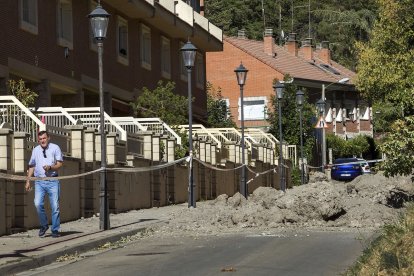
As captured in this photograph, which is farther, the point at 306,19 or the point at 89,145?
the point at 306,19

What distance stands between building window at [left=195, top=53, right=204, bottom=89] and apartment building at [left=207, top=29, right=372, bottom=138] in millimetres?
16401

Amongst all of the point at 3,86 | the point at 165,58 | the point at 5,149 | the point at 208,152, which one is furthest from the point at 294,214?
the point at 165,58

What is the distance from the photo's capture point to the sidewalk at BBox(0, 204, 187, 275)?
49.0 ft

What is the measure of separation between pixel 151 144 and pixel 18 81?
395 cm

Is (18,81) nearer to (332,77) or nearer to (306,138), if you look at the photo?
(306,138)

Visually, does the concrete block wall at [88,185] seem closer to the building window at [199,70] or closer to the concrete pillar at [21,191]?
the concrete pillar at [21,191]

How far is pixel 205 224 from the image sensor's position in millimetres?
22312

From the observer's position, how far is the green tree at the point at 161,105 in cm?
4019

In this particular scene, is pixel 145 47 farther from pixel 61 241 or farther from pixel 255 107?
pixel 255 107

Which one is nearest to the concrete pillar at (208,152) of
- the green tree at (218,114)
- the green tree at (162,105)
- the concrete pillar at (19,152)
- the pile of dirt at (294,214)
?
the green tree at (162,105)

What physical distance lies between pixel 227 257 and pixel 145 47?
29527 mm

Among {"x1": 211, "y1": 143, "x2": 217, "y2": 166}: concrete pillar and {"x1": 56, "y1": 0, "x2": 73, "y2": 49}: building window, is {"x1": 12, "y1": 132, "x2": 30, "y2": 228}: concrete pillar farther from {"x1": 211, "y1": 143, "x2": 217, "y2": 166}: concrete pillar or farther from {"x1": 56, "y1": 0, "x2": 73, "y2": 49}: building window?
{"x1": 211, "y1": 143, "x2": 217, "y2": 166}: concrete pillar

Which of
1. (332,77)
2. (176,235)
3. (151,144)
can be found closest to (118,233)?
(176,235)

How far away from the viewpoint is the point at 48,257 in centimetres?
1559
